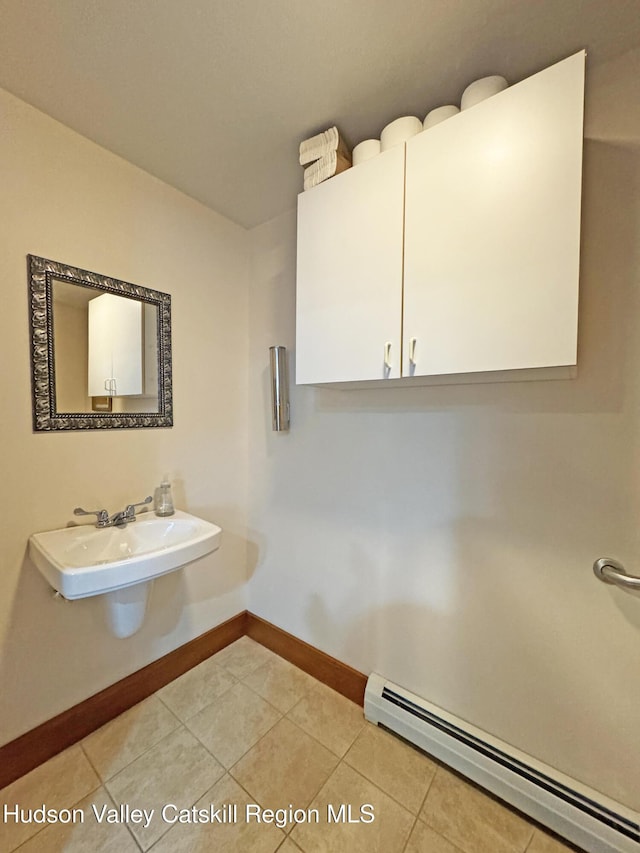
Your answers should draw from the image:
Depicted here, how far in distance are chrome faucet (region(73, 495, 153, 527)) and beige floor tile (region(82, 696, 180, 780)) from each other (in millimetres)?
853

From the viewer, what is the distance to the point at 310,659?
1.63 metres

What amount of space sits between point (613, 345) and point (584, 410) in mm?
197

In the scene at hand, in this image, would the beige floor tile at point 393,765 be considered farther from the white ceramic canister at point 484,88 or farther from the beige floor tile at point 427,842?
the white ceramic canister at point 484,88

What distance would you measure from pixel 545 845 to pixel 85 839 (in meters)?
1.41

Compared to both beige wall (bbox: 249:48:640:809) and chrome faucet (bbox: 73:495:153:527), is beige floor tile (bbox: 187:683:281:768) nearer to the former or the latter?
beige wall (bbox: 249:48:640:809)

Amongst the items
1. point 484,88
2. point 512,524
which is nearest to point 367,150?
point 484,88

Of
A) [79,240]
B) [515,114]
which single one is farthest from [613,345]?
[79,240]

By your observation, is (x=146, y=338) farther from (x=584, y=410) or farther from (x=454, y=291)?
(x=584, y=410)

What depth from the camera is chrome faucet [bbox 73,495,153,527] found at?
Answer: 4.17 ft

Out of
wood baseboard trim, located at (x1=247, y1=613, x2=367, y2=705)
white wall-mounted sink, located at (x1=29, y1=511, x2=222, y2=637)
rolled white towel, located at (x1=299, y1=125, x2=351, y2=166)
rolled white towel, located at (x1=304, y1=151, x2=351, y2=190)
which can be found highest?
rolled white towel, located at (x1=299, y1=125, x2=351, y2=166)

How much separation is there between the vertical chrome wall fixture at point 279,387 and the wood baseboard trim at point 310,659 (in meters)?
1.13

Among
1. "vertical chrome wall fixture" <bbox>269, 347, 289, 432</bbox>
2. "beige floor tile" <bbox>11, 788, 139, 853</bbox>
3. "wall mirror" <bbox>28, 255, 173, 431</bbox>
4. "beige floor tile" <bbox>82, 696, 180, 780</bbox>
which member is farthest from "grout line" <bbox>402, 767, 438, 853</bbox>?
"wall mirror" <bbox>28, 255, 173, 431</bbox>

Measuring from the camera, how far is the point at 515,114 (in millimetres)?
827

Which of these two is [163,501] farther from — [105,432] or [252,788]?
[252,788]
